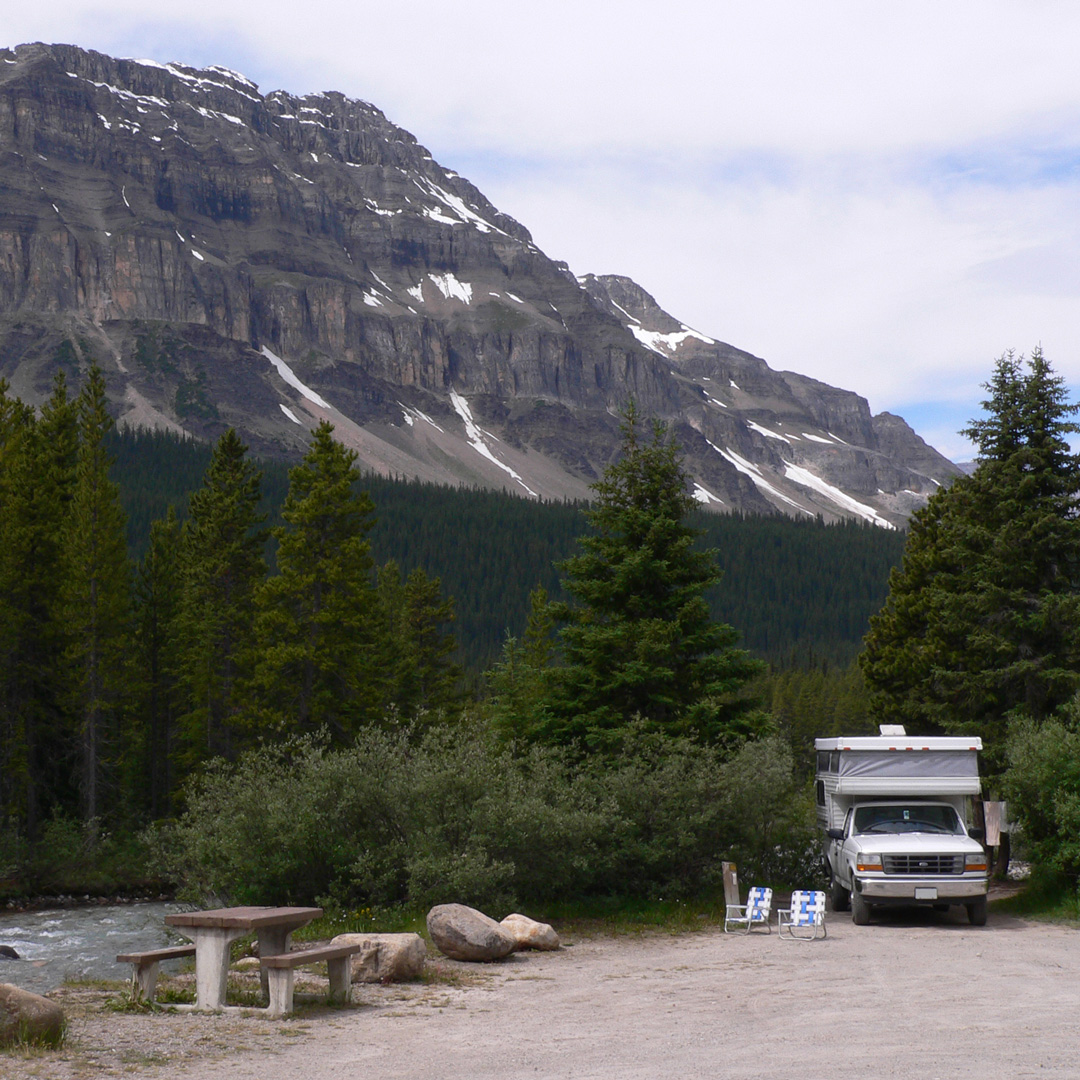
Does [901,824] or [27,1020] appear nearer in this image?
[27,1020]

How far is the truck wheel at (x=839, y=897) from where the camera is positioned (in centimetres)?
2128

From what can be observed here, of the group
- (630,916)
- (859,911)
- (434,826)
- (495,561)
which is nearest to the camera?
(434,826)

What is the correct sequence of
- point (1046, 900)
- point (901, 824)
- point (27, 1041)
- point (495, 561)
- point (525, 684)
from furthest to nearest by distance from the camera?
point (495, 561) → point (525, 684) → point (1046, 900) → point (901, 824) → point (27, 1041)

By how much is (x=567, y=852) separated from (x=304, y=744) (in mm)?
4928

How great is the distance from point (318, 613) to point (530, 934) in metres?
21.9

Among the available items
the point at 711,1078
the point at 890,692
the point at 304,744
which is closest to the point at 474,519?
the point at 890,692

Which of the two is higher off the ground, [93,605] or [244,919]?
[93,605]

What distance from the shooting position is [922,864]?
732 inches

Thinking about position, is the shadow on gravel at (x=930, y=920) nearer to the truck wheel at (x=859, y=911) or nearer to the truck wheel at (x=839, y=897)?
the truck wheel at (x=859, y=911)

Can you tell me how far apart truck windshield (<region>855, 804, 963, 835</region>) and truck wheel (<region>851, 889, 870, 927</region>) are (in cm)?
131

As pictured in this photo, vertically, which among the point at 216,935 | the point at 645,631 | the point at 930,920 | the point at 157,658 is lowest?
the point at 930,920

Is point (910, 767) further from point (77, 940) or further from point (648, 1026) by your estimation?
point (77, 940)

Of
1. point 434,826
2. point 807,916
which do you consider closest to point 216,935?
point 434,826

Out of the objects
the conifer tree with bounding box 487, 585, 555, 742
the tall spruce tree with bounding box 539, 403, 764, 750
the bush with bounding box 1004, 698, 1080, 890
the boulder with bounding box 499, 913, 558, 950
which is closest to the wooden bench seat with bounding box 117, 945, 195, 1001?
the boulder with bounding box 499, 913, 558, 950
